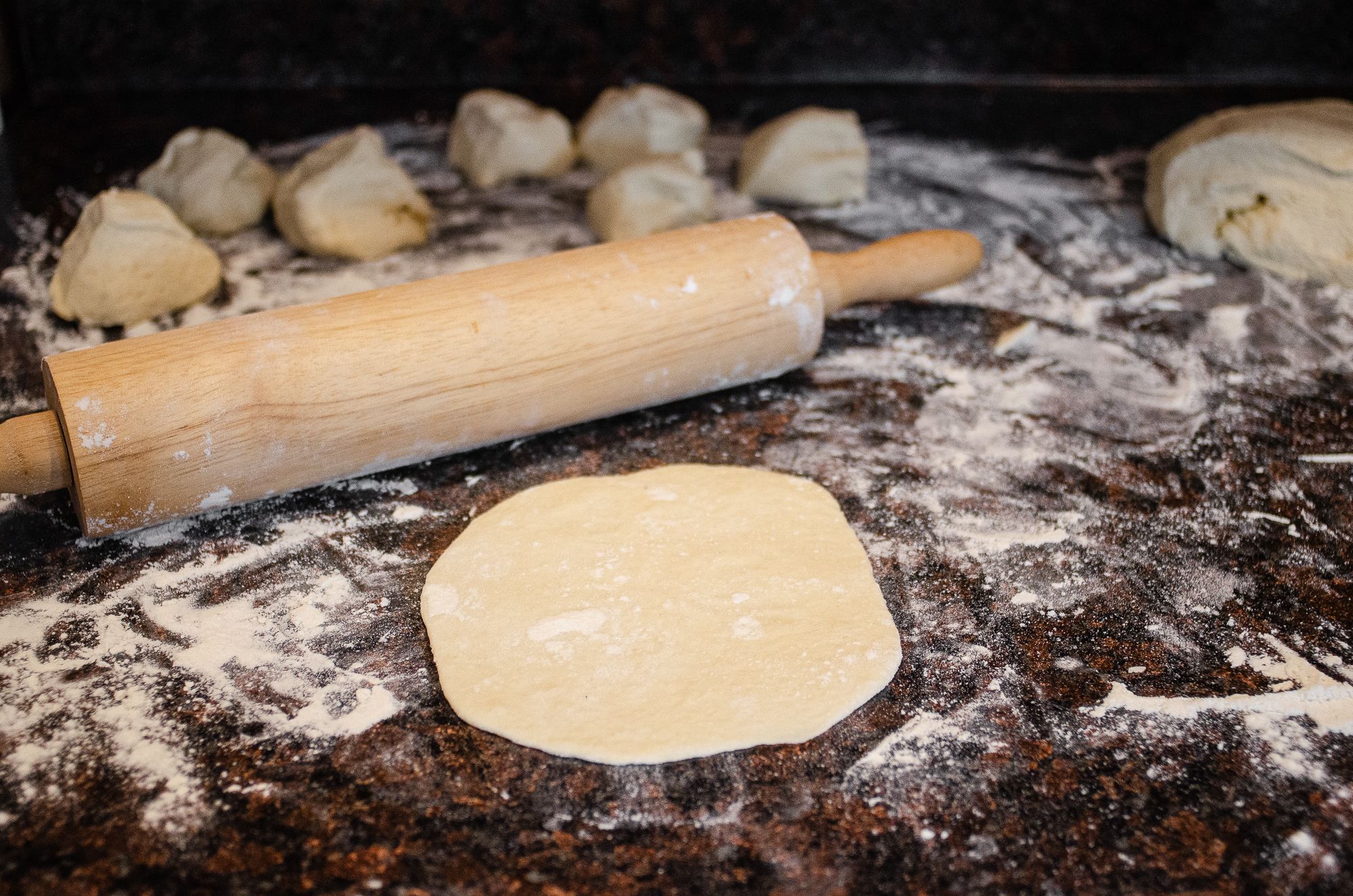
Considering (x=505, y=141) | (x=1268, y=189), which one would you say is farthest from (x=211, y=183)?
(x=1268, y=189)

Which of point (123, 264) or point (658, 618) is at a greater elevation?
point (123, 264)

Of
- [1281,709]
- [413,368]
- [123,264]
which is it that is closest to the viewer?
[1281,709]

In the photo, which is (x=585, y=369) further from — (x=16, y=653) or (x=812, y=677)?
(x=16, y=653)

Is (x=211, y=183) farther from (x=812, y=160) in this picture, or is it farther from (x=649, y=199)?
(x=812, y=160)

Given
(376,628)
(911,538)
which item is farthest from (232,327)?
(911,538)

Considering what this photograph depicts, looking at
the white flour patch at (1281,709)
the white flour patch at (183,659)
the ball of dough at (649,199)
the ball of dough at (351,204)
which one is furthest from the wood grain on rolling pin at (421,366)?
the white flour patch at (1281,709)

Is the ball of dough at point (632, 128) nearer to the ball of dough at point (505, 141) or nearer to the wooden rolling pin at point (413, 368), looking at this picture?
the ball of dough at point (505, 141)
